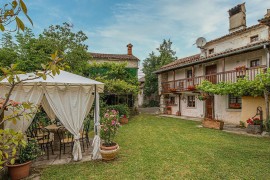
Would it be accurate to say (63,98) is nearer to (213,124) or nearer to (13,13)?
(13,13)

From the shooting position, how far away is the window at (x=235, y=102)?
11.5m

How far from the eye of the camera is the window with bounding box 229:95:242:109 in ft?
37.7

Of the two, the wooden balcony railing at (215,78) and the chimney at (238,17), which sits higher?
the chimney at (238,17)

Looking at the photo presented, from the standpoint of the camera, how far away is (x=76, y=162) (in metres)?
4.89

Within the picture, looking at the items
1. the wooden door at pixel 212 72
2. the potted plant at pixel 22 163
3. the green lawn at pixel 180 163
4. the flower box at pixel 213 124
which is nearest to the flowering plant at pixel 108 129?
the green lawn at pixel 180 163

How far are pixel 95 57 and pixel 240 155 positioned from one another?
658 inches

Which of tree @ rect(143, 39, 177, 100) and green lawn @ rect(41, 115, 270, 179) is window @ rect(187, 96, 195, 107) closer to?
green lawn @ rect(41, 115, 270, 179)

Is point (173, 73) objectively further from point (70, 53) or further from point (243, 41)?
point (70, 53)

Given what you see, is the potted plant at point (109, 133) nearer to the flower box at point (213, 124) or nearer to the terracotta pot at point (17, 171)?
the terracotta pot at point (17, 171)

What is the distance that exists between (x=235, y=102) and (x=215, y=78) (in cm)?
222

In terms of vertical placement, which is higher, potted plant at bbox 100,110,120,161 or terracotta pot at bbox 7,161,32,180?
potted plant at bbox 100,110,120,161

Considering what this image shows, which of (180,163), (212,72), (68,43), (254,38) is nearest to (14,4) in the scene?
(180,163)

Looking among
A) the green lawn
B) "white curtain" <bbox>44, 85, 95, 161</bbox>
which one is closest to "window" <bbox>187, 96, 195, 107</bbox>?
the green lawn

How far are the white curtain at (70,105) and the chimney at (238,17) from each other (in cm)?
1526
